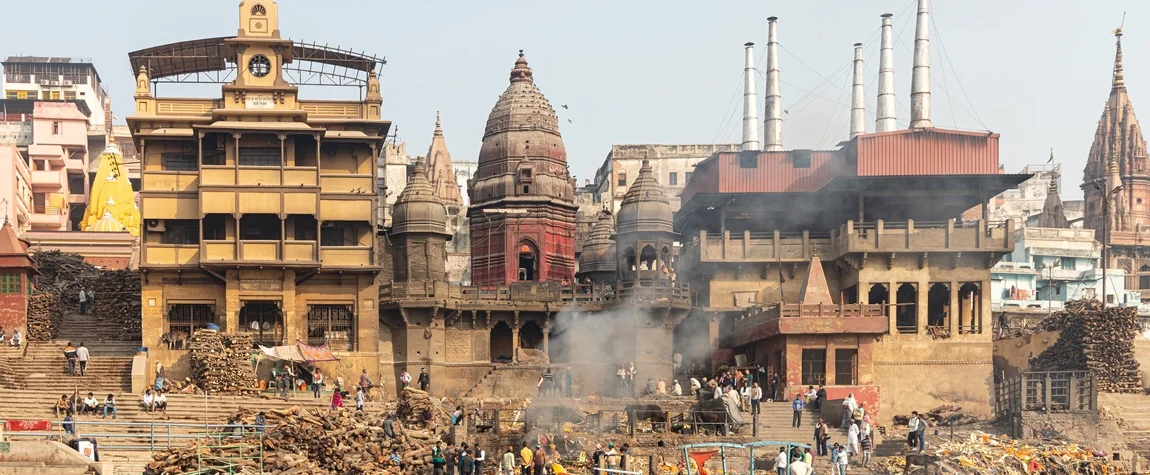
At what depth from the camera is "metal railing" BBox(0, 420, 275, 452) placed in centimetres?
3831

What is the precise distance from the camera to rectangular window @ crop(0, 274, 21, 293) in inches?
2087

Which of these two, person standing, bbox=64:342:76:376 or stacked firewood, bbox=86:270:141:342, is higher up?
stacked firewood, bbox=86:270:141:342

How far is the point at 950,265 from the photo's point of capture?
5669cm

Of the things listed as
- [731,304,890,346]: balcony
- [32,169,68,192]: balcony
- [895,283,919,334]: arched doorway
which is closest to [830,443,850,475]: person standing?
[731,304,890,346]: balcony

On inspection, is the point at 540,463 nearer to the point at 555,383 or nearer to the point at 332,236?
the point at 555,383

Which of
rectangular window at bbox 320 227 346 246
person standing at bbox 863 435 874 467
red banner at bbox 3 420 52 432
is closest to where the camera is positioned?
red banner at bbox 3 420 52 432

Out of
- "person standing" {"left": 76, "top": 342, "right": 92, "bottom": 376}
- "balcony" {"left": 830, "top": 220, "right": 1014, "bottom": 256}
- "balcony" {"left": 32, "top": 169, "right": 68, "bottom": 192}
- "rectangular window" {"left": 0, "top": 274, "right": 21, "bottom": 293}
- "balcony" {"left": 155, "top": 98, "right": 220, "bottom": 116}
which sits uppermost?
"balcony" {"left": 155, "top": 98, "right": 220, "bottom": 116}

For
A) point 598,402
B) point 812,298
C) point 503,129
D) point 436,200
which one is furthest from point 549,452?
point 503,129

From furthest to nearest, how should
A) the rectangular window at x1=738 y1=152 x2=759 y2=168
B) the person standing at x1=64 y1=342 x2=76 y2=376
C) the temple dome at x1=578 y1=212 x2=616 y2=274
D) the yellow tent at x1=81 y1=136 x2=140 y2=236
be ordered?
the yellow tent at x1=81 y1=136 x2=140 y2=236
the temple dome at x1=578 y1=212 x2=616 y2=274
the rectangular window at x1=738 y1=152 x2=759 y2=168
the person standing at x1=64 y1=342 x2=76 y2=376

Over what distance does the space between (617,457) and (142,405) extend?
45.4ft

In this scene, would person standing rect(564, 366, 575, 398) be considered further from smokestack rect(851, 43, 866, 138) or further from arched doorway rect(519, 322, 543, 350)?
smokestack rect(851, 43, 866, 138)

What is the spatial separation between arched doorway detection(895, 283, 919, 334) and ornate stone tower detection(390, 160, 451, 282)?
16.2m

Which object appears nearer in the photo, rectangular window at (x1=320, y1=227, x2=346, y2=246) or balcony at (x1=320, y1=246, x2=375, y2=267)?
balcony at (x1=320, y1=246, x2=375, y2=267)

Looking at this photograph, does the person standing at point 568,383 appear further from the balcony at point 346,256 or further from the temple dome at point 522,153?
the temple dome at point 522,153
